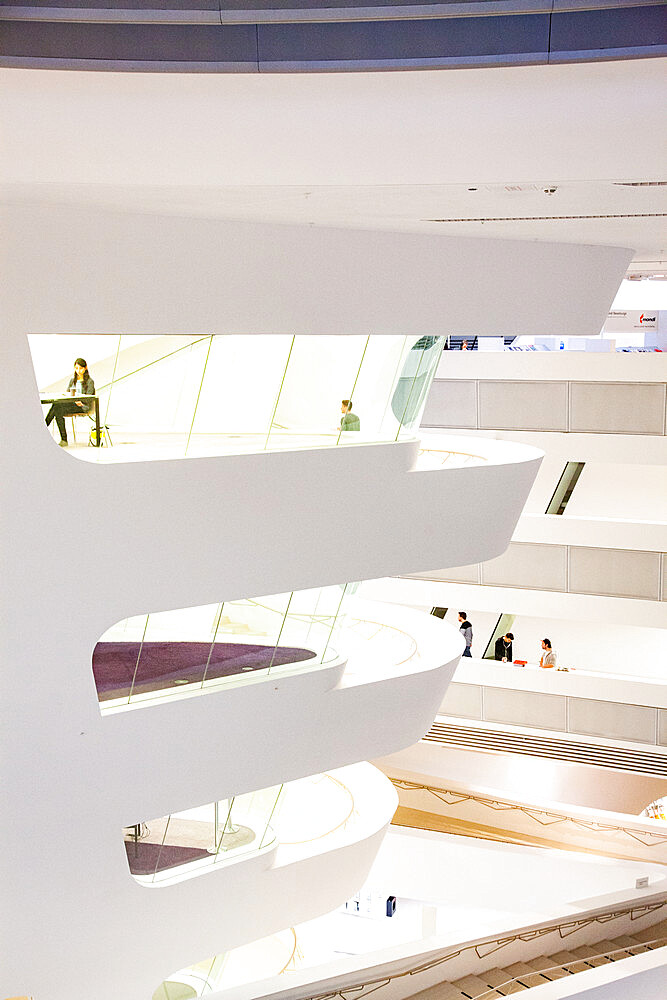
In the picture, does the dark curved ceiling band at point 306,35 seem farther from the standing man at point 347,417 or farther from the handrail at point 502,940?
the handrail at point 502,940

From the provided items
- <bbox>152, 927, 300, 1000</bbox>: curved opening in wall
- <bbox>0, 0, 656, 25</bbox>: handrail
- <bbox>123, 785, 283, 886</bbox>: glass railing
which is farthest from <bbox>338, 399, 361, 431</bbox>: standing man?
<bbox>152, 927, 300, 1000</bbox>: curved opening in wall

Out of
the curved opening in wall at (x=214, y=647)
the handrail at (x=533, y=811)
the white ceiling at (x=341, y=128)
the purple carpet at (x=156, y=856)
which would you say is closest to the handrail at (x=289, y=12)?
the white ceiling at (x=341, y=128)

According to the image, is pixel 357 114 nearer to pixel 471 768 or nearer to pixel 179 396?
pixel 179 396

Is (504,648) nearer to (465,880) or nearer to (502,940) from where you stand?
(465,880)

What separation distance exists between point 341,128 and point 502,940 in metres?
9.66

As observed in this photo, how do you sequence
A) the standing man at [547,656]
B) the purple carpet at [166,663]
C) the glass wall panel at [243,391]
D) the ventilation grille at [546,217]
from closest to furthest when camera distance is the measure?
the ventilation grille at [546,217]
the glass wall panel at [243,391]
the purple carpet at [166,663]
the standing man at [547,656]

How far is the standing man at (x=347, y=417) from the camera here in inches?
380

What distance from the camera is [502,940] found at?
11914 millimetres

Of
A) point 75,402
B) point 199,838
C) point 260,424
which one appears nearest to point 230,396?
point 260,424

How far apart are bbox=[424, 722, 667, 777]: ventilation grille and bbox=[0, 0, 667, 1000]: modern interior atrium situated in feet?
21.7

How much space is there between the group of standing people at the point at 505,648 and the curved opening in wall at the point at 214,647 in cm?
1127

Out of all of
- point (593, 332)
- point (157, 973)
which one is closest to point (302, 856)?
point (157, 973)

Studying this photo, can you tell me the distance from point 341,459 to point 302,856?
4.97 meters

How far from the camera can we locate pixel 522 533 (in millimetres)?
21172
